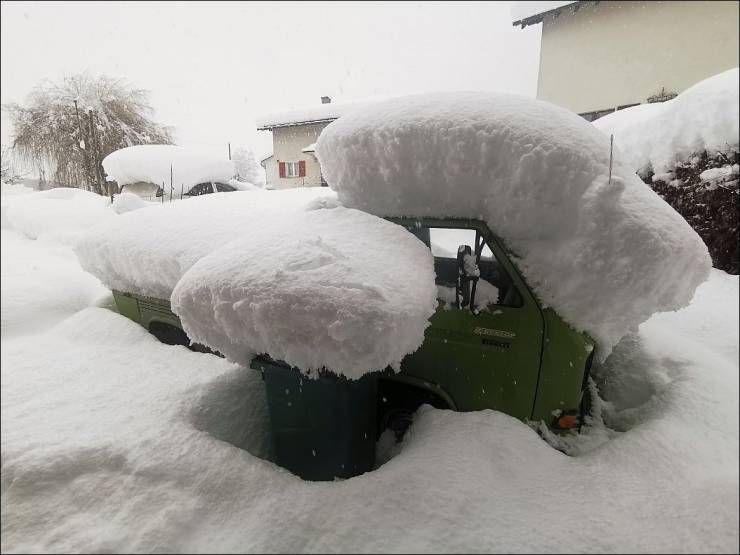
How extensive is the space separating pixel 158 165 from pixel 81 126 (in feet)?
2.09

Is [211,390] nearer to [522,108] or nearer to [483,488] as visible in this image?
[483,488]

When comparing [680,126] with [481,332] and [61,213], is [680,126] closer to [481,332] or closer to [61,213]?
[481,332]

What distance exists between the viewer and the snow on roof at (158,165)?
3.39 meters

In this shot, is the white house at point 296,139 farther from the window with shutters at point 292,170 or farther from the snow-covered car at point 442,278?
the snow-covered car at point 442,278

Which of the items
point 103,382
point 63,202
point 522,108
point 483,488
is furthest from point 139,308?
point 522,108

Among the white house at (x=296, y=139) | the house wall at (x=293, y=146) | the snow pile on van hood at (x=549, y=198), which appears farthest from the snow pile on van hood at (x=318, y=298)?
the house wall at (x=293, y=146)

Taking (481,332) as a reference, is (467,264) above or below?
above

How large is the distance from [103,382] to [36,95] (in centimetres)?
205

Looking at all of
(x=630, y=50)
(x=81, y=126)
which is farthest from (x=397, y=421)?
(x=81, y=126)

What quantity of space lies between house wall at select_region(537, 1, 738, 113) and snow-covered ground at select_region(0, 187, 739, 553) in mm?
1115

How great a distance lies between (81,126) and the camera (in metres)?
3.24

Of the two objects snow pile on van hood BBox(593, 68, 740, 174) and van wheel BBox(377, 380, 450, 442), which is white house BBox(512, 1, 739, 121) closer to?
snow pile on van hood BBox(593, 68, 740, 174)

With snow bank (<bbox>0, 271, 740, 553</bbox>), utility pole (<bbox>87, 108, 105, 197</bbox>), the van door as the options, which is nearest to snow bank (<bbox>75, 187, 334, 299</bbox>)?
utility pole (<bbox>87, 108, 105, 197</bbox>)

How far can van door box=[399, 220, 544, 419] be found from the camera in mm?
2217
